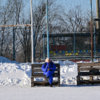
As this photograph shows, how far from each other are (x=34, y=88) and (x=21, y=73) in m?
3.74

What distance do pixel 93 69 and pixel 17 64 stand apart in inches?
239

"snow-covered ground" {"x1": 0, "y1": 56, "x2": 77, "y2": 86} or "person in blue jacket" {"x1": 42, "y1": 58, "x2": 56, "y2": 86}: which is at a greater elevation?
"person in blue jacket" {"x1": 42, "y1": 58, "x2": 56, "y2": 86}

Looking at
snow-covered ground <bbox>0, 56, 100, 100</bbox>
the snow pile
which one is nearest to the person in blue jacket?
snow-covered ground <bbox>0, 56, 100, 100</bbox>

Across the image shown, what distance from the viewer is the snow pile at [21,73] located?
1002 cm

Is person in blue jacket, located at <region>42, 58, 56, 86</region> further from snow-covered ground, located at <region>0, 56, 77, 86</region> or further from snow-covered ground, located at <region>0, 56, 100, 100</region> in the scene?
snow-covered ground, located at <region>0, 56, 77, 86</region>

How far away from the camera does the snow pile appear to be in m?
10.0

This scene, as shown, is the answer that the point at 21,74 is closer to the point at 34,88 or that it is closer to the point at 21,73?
the point at 21,73

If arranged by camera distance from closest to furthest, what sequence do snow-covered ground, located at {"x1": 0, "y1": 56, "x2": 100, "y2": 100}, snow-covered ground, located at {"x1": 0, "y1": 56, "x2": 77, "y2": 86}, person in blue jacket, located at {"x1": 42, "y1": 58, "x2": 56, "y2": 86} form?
1. snow-covered ground, located at {"x1": 0, "y1": 56, "x2": 100, "y2": 100}
2. person in blue jacket, located at {"x1": 42, "y1": 58, "x2": 56, "y2": 86}
3. snow-covered ground, located at {"x1": 0, "y1": 56, "x2": 77, "y2": 86}

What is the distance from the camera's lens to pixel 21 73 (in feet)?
41.4

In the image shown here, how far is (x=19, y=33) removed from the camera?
1543 centimetres

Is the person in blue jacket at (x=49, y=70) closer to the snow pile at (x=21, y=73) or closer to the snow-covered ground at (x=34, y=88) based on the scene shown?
the snow-covered ground at (x=34, y=88)

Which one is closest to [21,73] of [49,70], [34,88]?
[49,70]

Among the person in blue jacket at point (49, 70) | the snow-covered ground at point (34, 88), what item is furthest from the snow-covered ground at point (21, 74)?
the person in blue jacket at point (49, 70)

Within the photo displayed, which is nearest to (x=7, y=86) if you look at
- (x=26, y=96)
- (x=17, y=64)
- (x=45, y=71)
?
(x=45, y=71)
